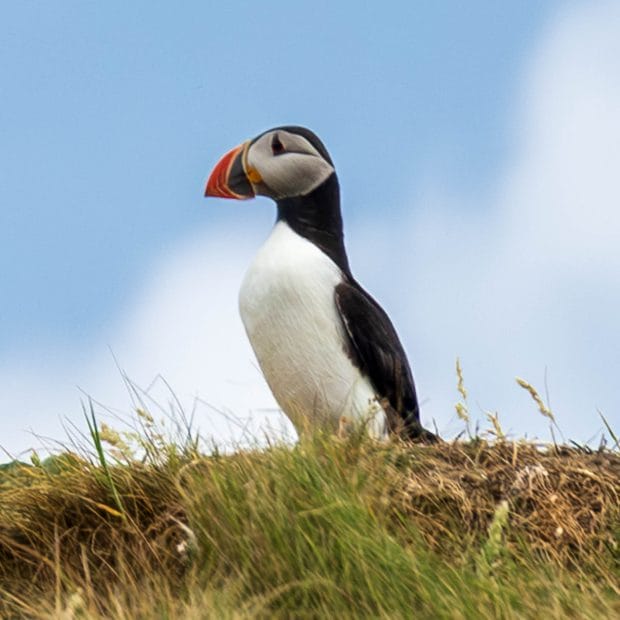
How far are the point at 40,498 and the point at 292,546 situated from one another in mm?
1605

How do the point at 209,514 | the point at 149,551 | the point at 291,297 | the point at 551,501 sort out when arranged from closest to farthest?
the point at 209,514 → the point at 149,551 → the point at 551,501 → the point at 291,297

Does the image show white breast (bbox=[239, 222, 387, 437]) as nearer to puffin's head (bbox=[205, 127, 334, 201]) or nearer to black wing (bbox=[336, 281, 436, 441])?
black wing (bbox=[336, 281, 436, 441])

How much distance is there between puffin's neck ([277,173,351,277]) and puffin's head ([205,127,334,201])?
0.15 feet

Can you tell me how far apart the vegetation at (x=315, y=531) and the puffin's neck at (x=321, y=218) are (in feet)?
3.75

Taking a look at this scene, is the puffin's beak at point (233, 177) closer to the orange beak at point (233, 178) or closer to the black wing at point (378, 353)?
the orange beak at point (233, 178)

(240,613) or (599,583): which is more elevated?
(240,613)

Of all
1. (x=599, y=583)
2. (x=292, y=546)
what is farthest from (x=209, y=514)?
(x=599, y=583)

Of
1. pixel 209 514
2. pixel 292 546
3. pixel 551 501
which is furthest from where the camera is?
pixel 551 501

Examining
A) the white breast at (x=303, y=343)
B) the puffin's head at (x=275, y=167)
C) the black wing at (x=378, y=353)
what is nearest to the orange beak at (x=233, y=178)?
the puffin's head at (x=275, y=167)

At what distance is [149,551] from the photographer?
225 inches

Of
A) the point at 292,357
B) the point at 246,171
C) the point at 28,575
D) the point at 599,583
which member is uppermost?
the point at 246,171

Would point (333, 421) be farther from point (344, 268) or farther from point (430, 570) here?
point (430, 570)

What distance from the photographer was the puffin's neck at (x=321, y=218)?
7.23 m

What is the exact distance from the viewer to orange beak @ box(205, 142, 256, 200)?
24.4 feet
